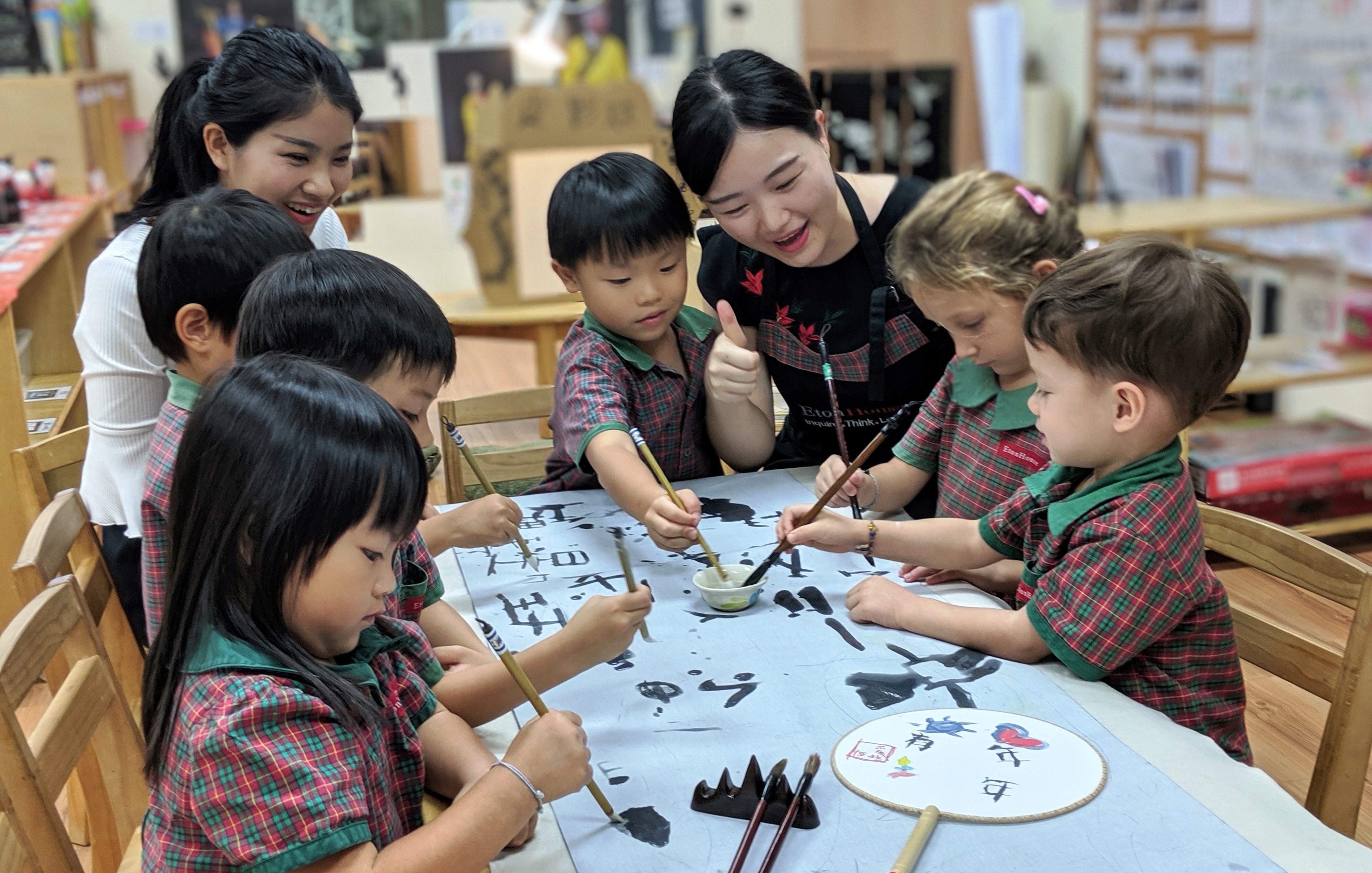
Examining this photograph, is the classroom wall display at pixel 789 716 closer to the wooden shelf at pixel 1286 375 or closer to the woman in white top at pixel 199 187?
the woman in white top at pixel 199 187

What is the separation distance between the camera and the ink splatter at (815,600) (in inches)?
52.4

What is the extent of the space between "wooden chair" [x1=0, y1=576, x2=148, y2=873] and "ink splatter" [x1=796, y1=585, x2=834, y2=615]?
0.76 metres

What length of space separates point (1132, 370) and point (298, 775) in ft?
2.77

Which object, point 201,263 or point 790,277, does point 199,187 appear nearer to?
point 201,263

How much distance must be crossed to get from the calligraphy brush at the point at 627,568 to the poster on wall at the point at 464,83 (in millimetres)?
4057

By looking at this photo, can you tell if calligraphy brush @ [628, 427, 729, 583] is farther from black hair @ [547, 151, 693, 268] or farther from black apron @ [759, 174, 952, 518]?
black apron @ [759, 174, 952, 518]

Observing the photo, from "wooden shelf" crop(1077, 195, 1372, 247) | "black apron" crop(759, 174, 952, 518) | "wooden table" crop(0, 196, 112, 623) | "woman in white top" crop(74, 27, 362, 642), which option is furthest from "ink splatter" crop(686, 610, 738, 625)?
"wooden shelf" crop(1077, 195, 1372, 247)

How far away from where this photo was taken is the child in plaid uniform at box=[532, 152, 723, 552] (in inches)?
64.5

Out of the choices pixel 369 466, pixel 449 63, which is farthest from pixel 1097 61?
Answer: pixel 369 466

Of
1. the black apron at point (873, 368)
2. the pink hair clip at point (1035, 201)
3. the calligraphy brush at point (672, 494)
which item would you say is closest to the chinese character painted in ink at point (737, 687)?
the calligraphy brush at point (672, 494)

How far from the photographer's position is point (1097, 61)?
5.45 m

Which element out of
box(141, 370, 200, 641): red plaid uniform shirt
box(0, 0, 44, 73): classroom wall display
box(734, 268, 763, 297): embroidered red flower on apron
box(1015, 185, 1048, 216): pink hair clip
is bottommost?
box(141, 370, 200, 641): red plaid uniform shirt

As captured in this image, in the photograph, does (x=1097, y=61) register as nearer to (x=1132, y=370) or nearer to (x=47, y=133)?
(x=47, y=133)

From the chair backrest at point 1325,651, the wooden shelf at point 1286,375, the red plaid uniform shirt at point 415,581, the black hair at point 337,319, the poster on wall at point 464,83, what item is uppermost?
the poster on wall at point 464,83
